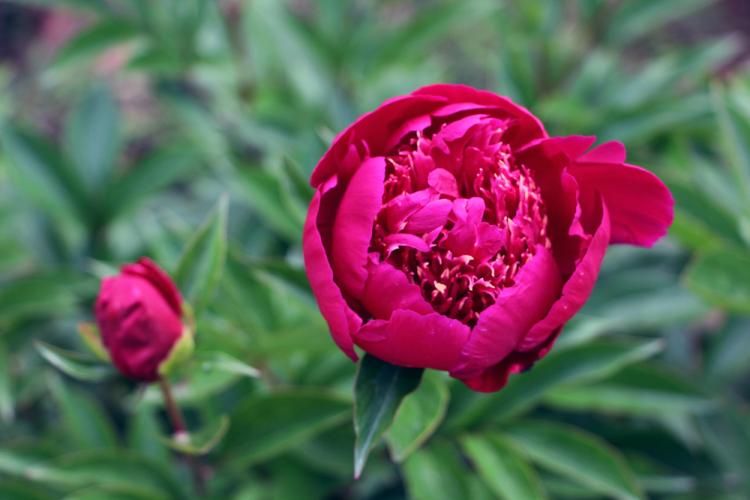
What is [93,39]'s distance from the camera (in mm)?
1672

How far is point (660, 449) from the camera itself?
4.94 feet

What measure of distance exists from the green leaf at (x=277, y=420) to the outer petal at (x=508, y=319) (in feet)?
1.33

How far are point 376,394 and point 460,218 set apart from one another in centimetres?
19

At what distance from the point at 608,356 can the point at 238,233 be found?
0.81 meters

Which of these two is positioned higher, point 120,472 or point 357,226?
point 357,226

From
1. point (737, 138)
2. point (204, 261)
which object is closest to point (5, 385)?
point (204, 261)

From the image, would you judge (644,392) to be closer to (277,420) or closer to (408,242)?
(277,420)

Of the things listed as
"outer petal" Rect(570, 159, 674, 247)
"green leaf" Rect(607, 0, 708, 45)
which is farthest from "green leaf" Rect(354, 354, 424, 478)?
"green leaf" Rect(607, 0, 708, 45)

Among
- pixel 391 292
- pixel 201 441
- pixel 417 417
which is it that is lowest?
pixel 201 441

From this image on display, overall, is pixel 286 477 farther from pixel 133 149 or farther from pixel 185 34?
pixel 133 149

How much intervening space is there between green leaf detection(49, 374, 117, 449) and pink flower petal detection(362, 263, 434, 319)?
82 centimetres

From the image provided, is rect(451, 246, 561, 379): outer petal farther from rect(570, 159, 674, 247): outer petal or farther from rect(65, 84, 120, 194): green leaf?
rect(65, 84, 120, 194): green leaf

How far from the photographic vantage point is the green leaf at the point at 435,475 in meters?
1.17

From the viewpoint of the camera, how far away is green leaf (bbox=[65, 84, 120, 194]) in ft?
5.42
